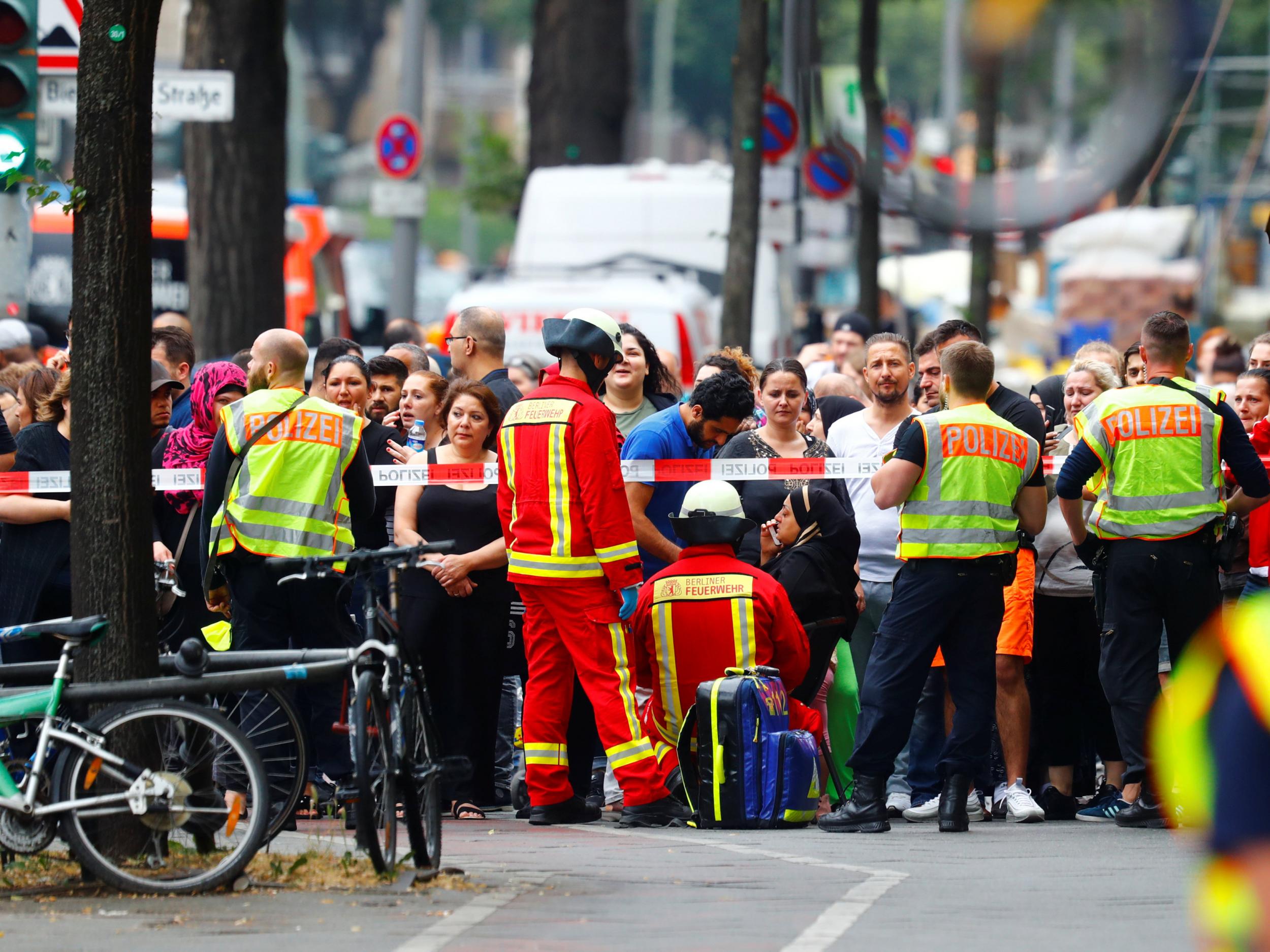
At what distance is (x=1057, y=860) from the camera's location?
737 centimetres

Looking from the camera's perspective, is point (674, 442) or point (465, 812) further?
point (674, 442)

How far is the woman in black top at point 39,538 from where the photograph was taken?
27.9 feet

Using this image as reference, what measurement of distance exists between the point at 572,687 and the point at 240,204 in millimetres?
7367

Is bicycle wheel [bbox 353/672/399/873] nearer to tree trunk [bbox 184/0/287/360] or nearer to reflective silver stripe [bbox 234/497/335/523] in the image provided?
reflective silver stripe [bbox 234/497/335/523]

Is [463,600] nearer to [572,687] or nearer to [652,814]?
[572,687]

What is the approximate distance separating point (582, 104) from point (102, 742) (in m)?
20.0

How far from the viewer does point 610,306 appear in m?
17.5

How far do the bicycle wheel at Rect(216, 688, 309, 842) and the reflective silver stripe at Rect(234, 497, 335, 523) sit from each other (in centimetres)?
115

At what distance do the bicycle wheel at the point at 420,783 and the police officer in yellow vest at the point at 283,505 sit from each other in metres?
1.20

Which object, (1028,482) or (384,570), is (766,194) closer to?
(1028,482)

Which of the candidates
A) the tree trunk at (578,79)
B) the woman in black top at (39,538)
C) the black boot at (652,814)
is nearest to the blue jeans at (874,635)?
the black boot at (652,814)

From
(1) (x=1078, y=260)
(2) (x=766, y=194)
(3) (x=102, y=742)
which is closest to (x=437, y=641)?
(3) (x=102, y=742)

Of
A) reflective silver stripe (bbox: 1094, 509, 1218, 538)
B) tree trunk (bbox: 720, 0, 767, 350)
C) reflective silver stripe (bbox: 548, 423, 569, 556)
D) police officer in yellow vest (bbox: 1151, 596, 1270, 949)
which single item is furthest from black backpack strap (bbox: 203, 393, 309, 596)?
tree trunk (bbox: 720, 0, 767, 350)


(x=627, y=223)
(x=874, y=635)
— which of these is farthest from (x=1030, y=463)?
(x=627, y=223)
